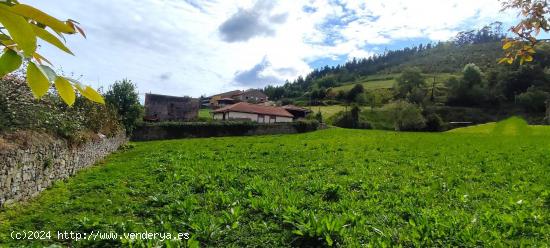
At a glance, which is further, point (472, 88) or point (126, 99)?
point (126, 99)

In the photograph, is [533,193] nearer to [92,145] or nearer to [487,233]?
[487,233]

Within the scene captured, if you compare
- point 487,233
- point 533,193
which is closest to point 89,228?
point 487,233

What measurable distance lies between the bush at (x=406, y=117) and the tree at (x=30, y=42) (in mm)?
63010

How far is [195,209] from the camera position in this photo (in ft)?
27.4

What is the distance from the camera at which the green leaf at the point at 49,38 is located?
74 centimetres

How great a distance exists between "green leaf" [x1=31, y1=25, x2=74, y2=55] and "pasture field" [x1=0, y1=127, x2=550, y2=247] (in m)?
1.38

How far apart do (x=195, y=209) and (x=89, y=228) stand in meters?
2.10

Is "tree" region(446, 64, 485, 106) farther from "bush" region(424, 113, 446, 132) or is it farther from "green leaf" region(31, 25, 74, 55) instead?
"bush" region(424, 113, 446, 132)

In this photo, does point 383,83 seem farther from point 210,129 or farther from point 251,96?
point 210,129

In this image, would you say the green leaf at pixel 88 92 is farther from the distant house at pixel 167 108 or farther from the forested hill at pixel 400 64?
the forested hill at pixel 400 64

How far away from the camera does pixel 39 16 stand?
761mm

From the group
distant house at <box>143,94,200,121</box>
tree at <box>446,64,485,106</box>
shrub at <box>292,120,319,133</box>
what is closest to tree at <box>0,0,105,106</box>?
tree at <box>446,64,485,106</box>

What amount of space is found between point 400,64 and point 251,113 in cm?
12912

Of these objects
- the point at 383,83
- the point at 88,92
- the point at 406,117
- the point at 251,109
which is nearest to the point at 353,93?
the point at 383,83
